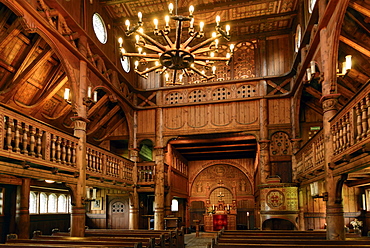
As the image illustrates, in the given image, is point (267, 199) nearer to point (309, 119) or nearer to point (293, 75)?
point (309, 119)

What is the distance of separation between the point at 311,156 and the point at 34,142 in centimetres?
876

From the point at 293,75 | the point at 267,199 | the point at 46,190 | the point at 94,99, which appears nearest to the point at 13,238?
the point at 94,99

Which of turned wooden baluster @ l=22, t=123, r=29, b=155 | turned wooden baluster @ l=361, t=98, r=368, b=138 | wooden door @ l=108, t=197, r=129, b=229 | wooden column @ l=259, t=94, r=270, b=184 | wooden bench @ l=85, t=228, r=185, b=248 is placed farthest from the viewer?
wooden door @ l=108, t=197, r=129, b=229

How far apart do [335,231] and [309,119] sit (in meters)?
8.16

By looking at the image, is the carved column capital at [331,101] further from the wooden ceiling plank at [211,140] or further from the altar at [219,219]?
the altar at [219,219]

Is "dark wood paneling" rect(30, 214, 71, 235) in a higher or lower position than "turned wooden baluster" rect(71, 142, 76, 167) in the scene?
lower

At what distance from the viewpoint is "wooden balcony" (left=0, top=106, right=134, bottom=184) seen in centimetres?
778

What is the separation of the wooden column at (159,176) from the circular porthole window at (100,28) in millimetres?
4510

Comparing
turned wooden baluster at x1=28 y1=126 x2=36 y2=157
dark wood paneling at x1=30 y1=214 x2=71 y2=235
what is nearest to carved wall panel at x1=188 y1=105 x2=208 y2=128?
dark wood paneling at x1=30 y1=214 x2=71 y2=235

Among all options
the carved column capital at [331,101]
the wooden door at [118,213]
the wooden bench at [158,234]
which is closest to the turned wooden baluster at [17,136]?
the wooden bench at [158,234]

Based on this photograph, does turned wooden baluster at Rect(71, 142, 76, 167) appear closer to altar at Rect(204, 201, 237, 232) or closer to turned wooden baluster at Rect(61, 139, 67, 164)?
turned wooden baluster at Rect(61, 139, 67, 164)

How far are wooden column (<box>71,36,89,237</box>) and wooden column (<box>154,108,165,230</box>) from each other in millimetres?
5709

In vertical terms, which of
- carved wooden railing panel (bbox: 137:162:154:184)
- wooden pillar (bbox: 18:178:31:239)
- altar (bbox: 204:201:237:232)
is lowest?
altar (bbox: 204:201:237:232)

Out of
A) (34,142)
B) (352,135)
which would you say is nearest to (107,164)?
(34,142)
